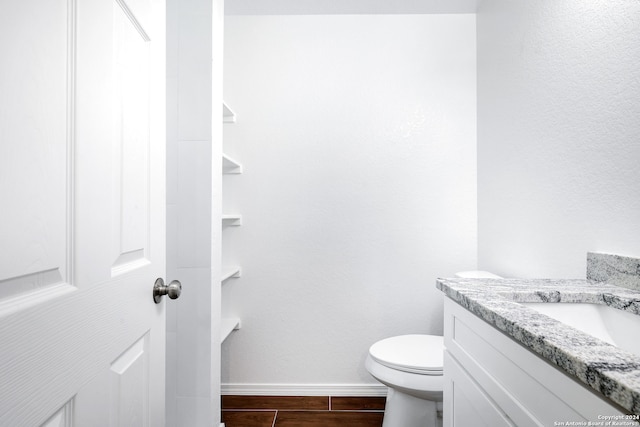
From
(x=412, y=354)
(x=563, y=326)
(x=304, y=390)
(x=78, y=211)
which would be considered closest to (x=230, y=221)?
(x=304, y=390)

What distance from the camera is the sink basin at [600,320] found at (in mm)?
858

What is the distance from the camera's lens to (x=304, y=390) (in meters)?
2.09

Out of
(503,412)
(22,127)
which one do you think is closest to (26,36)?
(22,127)

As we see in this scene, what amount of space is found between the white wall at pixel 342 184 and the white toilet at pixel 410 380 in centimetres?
54

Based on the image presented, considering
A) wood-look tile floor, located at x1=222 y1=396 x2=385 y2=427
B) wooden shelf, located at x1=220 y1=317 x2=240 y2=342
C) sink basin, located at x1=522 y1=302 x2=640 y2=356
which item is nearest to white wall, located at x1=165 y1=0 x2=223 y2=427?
wooden shelf, located at x1=220 y1=317 x2=240 y2=342

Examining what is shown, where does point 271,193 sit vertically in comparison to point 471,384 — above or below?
above

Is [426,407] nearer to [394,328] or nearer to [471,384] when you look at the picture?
[394,328]

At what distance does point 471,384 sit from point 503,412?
16cm

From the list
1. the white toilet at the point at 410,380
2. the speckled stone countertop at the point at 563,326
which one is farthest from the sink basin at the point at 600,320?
the white toilet at the point at 410,380

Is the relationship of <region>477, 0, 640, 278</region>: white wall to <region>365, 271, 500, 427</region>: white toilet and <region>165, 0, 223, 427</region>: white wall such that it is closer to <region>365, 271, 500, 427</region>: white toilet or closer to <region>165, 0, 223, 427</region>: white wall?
<region>365, 271, 500, 427</region>: white toilet

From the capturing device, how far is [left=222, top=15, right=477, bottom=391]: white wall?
2.11m

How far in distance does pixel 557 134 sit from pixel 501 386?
3.62 feet

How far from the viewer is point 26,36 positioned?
1.51 feet

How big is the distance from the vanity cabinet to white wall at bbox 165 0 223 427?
1.00 m
